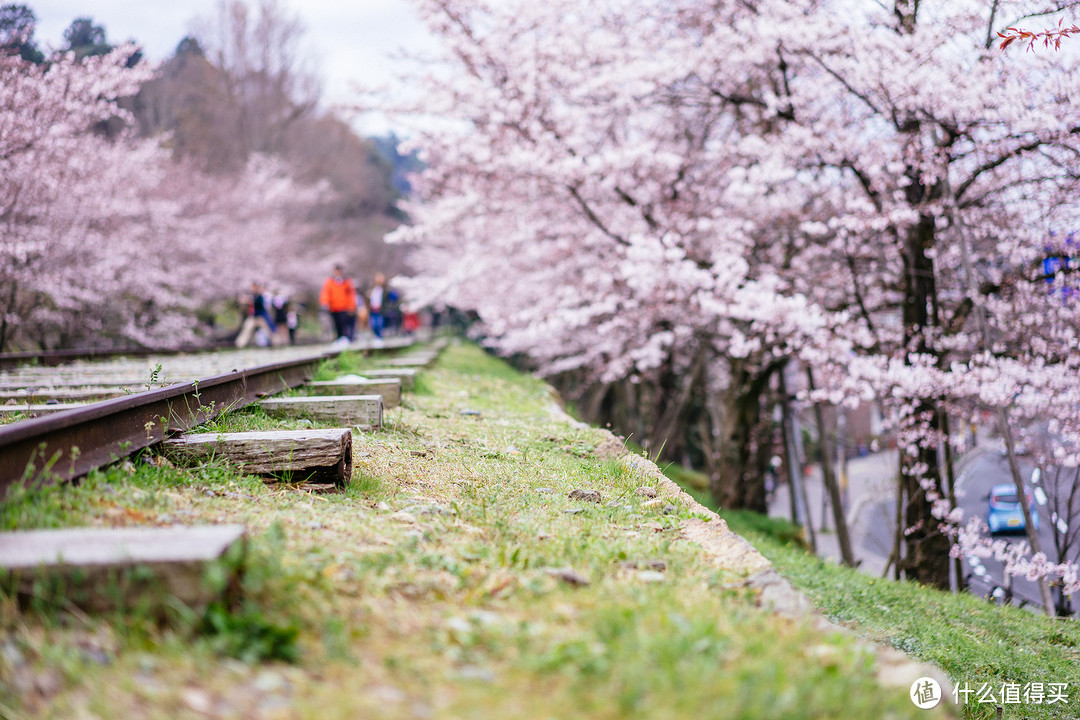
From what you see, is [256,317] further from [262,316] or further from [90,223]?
[90,223]

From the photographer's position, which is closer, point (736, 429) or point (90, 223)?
point (736, 429)

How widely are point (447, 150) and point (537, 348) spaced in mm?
8232

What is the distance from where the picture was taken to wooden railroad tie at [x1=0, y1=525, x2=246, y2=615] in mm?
2180

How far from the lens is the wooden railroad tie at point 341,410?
5.38 meters

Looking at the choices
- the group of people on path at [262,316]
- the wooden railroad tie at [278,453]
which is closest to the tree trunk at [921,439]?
the wooden railroad tie at [278,453]

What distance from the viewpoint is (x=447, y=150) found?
1266 centimetres

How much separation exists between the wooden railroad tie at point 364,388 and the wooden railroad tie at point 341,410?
4.21 ft

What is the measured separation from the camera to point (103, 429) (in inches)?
139

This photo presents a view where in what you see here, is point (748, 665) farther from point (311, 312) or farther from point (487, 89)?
point (311, 312)

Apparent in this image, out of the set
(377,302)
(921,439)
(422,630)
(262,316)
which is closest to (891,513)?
(921,439)

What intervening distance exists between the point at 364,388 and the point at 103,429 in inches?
132

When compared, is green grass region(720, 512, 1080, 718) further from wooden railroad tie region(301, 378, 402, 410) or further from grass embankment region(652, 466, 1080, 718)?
wooden railroad tie region(301, 378, 402, 410)

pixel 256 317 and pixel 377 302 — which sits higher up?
pixel 377 302

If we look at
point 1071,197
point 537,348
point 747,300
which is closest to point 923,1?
point 1071,197
